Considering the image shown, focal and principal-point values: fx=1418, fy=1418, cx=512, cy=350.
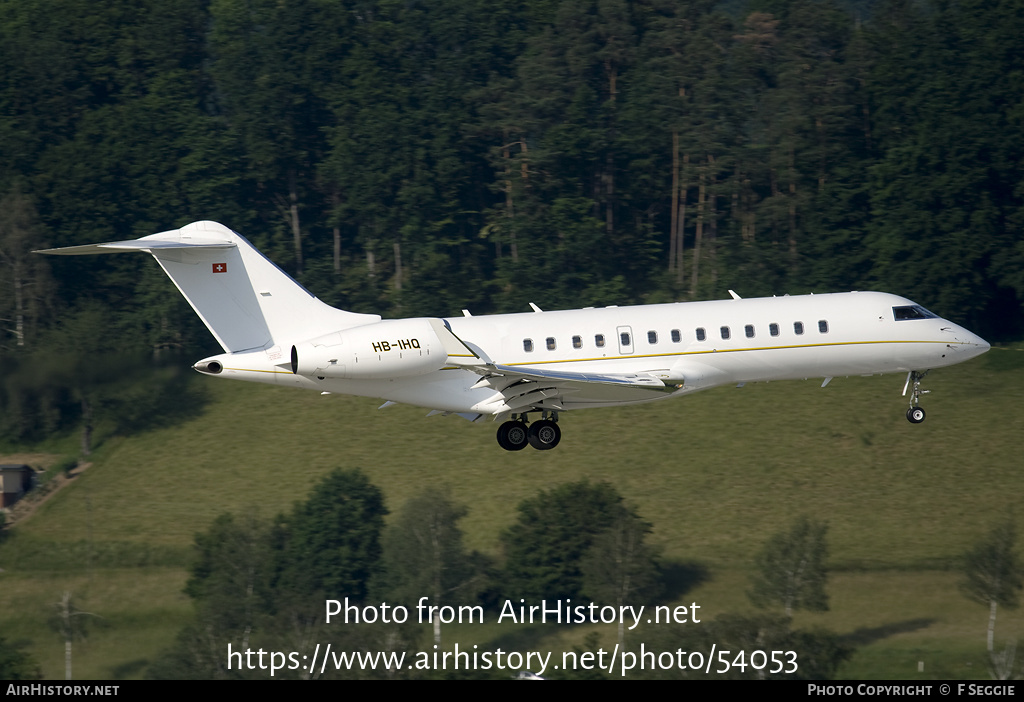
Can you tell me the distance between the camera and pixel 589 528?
56062mm

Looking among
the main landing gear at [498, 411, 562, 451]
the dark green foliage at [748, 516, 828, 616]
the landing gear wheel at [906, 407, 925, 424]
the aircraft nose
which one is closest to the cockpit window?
the aircraft nose

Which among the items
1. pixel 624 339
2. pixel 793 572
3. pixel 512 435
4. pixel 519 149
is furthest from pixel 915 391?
pixel 519 149

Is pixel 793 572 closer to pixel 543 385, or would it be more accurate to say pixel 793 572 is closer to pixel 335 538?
pixel 335 538

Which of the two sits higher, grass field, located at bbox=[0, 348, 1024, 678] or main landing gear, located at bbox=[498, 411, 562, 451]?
main landing gear, located at bbox=[498, 411, 562, 451]

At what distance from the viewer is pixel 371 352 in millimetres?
28594

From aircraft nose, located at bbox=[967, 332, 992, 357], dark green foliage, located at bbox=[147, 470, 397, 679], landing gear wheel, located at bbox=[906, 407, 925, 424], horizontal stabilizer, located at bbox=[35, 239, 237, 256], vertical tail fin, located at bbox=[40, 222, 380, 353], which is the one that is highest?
horizontal stabilizer, located at bbox=[35, 239, 237, 256]

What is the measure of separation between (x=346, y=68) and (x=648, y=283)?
70.0 ft

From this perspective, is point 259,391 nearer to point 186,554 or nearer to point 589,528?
point 186,554

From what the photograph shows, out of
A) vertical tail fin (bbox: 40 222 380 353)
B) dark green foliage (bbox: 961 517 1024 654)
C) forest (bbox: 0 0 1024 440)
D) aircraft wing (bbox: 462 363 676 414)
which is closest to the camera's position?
aircraft wing (bbox: 462 363 676 414)

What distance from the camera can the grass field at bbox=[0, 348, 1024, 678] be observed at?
50969 mm

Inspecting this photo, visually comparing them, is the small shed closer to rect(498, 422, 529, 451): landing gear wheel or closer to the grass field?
the grass field

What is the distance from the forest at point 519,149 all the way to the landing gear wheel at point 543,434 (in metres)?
39.8

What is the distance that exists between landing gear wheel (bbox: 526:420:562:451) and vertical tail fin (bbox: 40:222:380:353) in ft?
16.2

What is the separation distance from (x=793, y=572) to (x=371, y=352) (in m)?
25.2
